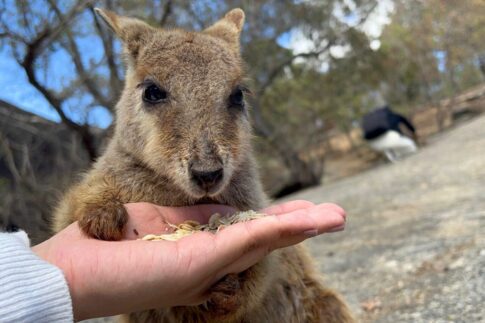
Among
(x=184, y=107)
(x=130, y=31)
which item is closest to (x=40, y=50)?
(x=130, y=31)

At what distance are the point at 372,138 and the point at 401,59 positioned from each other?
25.6 ft

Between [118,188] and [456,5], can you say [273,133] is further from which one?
[118,188]

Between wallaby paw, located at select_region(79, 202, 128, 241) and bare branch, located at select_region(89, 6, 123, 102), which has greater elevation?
bare branch, located at select_region(89, 6, 123, 102)

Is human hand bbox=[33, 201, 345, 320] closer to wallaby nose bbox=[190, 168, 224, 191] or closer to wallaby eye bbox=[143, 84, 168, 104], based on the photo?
wallaby nose bbox=[190, 168, 224, 191]

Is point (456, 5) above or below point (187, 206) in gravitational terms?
above

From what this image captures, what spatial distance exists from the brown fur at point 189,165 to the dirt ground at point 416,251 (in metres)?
1.01

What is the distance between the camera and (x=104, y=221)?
7.79 feet

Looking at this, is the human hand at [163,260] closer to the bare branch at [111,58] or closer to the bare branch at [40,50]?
the bare branch at [40,50]

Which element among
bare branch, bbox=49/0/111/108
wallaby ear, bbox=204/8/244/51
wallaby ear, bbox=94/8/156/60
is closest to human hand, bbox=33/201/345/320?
wallaby ear, bbox=94/8/156/60

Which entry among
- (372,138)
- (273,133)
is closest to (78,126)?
(273,133)

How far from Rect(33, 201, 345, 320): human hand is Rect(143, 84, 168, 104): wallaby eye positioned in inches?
38.3

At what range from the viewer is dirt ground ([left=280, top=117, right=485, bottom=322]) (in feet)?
12.6

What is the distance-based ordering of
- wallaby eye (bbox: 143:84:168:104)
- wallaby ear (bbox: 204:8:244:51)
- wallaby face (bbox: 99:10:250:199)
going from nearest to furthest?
wallaby face (bbox: 99:10:250:199) < wallaby eye (bbox: 143:84:168:104) < wallaby ear (bbox: 204:8:244:51)

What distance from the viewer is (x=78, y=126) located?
779 cm
